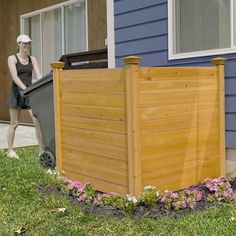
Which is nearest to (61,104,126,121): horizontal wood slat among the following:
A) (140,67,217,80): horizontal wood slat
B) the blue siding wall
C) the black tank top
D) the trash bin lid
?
(140,67,217,80): horizontal wood slat

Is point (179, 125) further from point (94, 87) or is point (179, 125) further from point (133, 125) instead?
point (94, 87)

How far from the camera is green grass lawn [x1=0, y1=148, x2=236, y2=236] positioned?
11.3 feet

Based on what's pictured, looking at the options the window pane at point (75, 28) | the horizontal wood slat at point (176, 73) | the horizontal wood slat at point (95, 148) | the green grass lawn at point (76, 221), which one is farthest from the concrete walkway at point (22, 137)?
the horizontal wood slat at point (176, 73)

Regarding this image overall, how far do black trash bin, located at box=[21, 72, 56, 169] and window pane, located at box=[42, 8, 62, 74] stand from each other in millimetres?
4692

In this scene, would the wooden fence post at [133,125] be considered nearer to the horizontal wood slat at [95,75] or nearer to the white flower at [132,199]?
the white flower at [132,199]

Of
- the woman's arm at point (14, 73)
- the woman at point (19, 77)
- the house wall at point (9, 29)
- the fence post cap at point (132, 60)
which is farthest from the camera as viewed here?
the house wall at point (9, 29)

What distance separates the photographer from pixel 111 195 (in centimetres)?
412

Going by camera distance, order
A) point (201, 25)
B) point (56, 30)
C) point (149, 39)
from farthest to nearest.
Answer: point (56, 30)
point (149, 39)
point (201, 25)

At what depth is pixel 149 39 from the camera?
5668mm

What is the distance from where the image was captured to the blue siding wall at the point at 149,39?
4.79 metres

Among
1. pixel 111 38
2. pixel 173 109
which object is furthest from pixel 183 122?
pixel 111 38

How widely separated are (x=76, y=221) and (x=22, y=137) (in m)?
5.21

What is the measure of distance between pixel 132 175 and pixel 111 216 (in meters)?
0.39

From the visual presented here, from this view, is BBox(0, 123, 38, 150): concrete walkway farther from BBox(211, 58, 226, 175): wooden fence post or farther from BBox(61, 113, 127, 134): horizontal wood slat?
BBox(211, 58, 226, 175): wooden fence post
